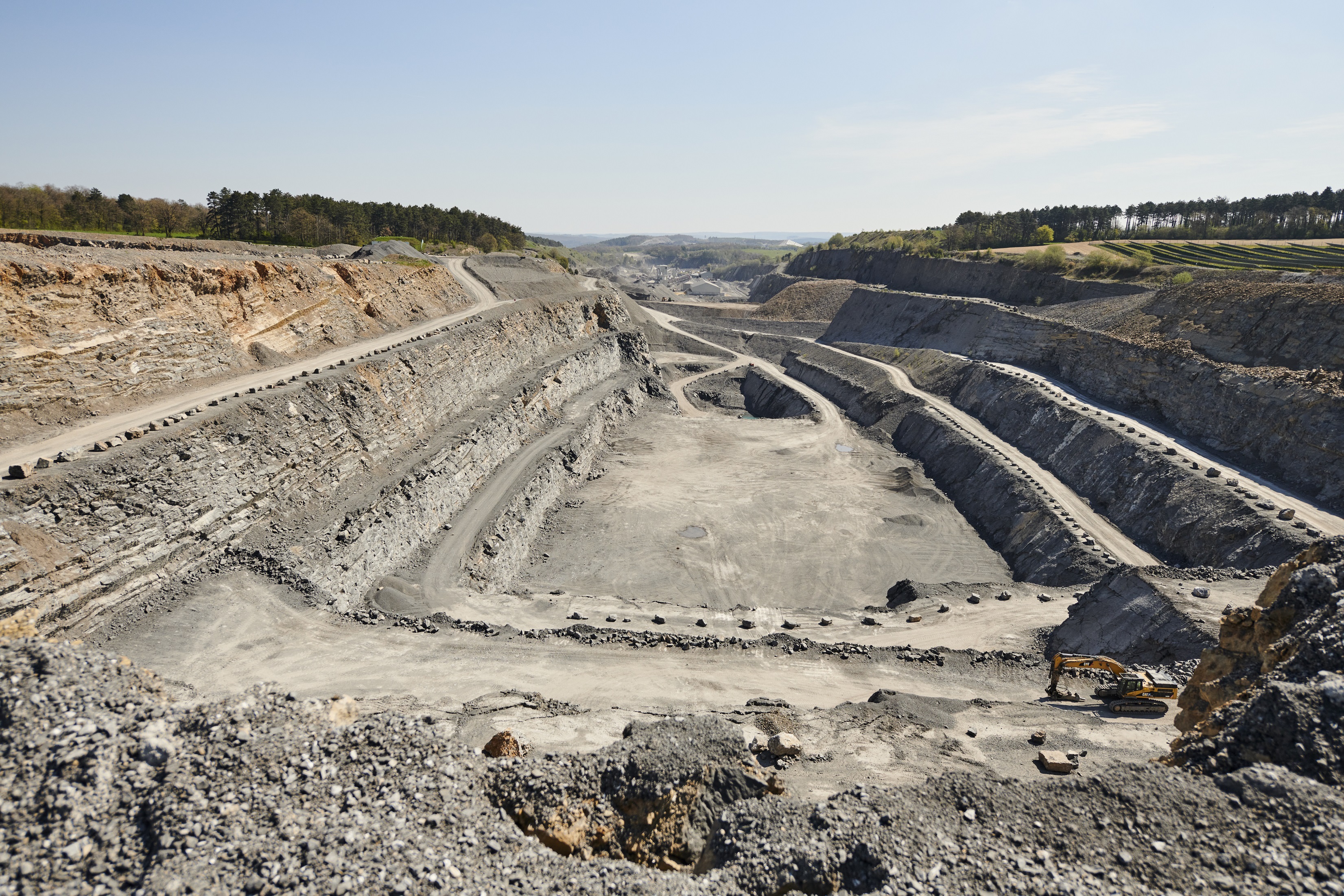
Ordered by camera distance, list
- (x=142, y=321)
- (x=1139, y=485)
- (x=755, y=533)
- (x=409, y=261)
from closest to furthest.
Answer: (x=142, y=321) → (x=1139, y=485) → (x=755, y=533) → (x=409, y=261)

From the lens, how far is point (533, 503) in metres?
33.8

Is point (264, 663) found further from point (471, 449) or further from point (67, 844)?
point (471, 449)

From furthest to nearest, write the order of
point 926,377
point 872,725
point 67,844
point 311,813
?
point 926,377
point 872,725
point 311,813
point 67,844

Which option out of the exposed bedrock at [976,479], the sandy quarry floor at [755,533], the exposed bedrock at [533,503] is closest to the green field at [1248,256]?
the exposed bedrock at [976,479]

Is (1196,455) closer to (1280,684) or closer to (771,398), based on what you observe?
(1280,684)

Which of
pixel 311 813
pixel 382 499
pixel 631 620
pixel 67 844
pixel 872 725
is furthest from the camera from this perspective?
pixel 382 499

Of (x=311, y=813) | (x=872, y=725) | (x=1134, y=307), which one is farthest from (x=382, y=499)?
(x=1134, y=307)

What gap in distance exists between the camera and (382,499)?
26.1 meters

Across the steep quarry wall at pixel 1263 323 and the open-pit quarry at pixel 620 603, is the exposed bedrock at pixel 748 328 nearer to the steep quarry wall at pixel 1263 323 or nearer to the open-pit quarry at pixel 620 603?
the open-pit quarry at pixel 620 603

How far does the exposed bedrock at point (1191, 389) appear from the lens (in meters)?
26.3

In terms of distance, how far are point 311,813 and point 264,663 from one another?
30.9 ft

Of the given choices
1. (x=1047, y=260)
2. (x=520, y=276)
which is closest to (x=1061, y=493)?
(x=1047, y=260)

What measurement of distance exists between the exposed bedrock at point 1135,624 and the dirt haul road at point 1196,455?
24.7 ft

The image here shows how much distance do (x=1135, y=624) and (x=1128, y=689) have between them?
5.30 m
